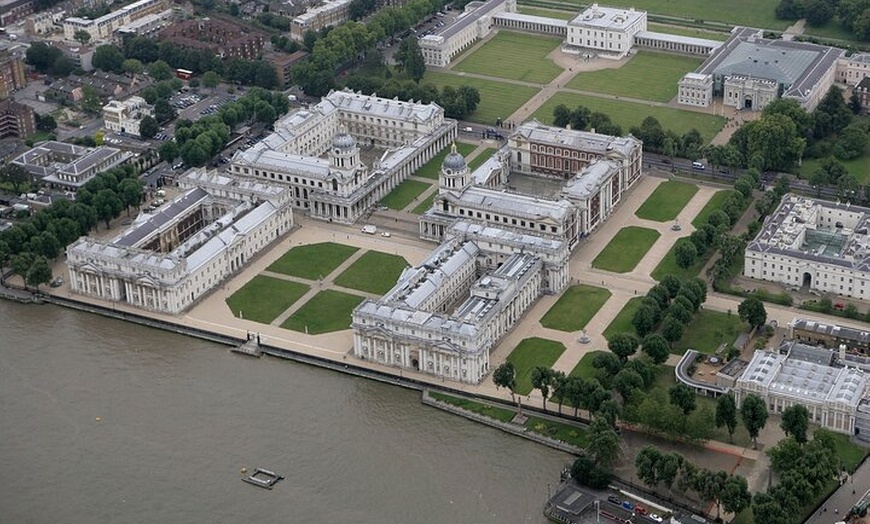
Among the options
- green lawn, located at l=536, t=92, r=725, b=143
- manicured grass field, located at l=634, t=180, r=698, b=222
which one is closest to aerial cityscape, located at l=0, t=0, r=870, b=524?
manicured grass field, located at l=634, t=180, r=698, b=222

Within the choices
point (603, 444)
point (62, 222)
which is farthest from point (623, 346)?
point (62, 222)

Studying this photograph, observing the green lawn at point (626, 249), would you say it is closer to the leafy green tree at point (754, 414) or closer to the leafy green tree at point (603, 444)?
the leafy green tree at point (754, 414)

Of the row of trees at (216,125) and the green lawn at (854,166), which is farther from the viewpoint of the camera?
the row of trees at (216,125)

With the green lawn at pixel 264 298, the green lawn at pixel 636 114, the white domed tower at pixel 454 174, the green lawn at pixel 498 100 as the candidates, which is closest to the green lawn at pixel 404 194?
the white domed tower at pixel 454 174

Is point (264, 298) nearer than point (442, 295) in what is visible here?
No

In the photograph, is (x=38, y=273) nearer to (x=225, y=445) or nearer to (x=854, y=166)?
(x=225, y=445)

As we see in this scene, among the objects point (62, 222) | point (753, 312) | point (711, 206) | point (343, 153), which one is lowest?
point (711, 206)

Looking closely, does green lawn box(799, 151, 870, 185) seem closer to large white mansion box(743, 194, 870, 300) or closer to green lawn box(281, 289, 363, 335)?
large white mansion box(743, 194, 870, 300)
